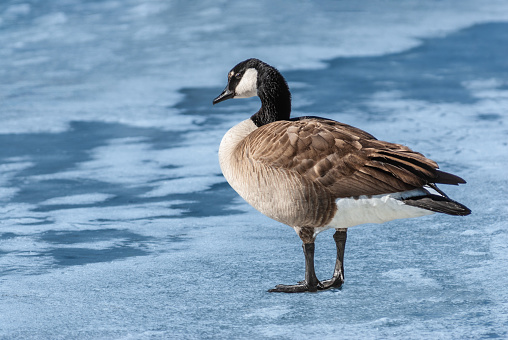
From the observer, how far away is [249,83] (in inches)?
256

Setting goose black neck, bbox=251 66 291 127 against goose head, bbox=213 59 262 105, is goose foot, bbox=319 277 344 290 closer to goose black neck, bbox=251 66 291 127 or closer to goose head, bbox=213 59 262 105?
goose black neck, bbox=251 66 291 127

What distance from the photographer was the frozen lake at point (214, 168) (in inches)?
217

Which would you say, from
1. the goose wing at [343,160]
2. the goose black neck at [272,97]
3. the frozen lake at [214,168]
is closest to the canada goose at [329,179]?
the goose wing at [343,160]

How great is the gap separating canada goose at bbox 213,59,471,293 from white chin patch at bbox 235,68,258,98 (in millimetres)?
622

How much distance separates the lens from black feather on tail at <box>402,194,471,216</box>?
5.20 meters

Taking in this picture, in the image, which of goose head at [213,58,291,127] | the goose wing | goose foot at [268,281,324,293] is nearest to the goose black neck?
goose head at [213,58,291,127]

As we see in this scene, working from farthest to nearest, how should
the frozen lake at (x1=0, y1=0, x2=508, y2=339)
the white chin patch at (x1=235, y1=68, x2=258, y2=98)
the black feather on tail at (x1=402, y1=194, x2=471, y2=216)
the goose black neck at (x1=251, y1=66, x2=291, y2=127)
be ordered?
the white chin patch at (x1=235, y1=68, x2=258, y2=98) → the goose black neck at (x1=251, y1=66, x2=291, y2=127) → the frozen lake at (x1=0, y1=0, x2=508, y2=339) → the black feather on tail at (x1=402, y1=194, x2=471, y2=216)

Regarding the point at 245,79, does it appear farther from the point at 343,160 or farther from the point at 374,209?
the point at 374,209

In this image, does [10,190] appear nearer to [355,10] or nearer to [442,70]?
[442,70]

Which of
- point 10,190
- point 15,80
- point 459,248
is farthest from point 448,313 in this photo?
point 15,80

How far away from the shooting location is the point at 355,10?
718 inches

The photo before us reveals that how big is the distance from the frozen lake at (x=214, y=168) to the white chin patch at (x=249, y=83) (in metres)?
1.30

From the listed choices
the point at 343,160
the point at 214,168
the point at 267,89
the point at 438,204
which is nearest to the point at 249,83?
the point at 267,89

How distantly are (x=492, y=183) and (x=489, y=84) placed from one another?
15.1 ft
